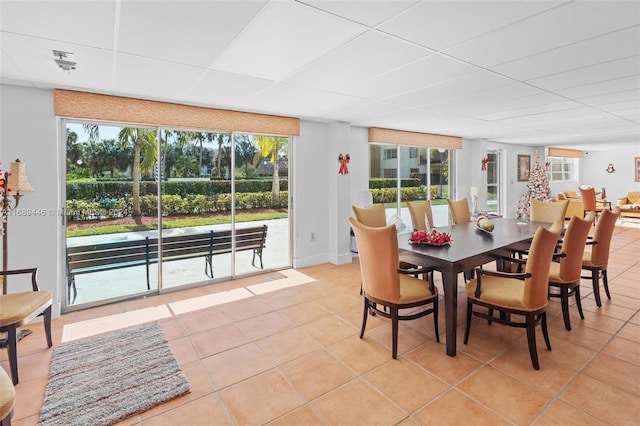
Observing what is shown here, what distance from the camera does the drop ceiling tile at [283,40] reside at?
1901 millimetres

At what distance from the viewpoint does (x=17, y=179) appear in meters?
2.93

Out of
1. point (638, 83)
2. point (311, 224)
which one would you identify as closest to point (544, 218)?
point (638, 83)

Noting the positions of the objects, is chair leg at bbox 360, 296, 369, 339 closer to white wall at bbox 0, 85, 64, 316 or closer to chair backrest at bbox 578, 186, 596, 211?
white wall at bbox 0, 85, 64, 316

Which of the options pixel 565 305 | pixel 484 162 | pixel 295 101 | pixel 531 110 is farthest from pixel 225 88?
pixel 484 162

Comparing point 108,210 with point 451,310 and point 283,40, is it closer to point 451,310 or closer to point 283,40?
point 283,40

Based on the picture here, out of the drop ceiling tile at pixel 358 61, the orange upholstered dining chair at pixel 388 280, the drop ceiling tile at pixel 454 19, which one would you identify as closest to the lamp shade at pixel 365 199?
the drop ceiling tile at pixel 358 61

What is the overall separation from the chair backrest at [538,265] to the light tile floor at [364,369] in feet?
1.65

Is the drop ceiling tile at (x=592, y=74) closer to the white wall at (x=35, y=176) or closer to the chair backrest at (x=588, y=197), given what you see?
the white wall at (x=35, y=176)

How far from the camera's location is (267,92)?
3.51m

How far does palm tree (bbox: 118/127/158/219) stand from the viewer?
3969 millimetres

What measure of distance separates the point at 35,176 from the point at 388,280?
142 inches

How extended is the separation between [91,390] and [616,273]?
20.8 ft

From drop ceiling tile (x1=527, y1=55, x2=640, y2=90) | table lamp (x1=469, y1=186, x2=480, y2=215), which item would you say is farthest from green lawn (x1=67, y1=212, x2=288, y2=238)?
table lamp (x1=469, y1=186, x2=480, y2=215)

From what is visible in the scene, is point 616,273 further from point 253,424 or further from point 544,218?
point 253,424
